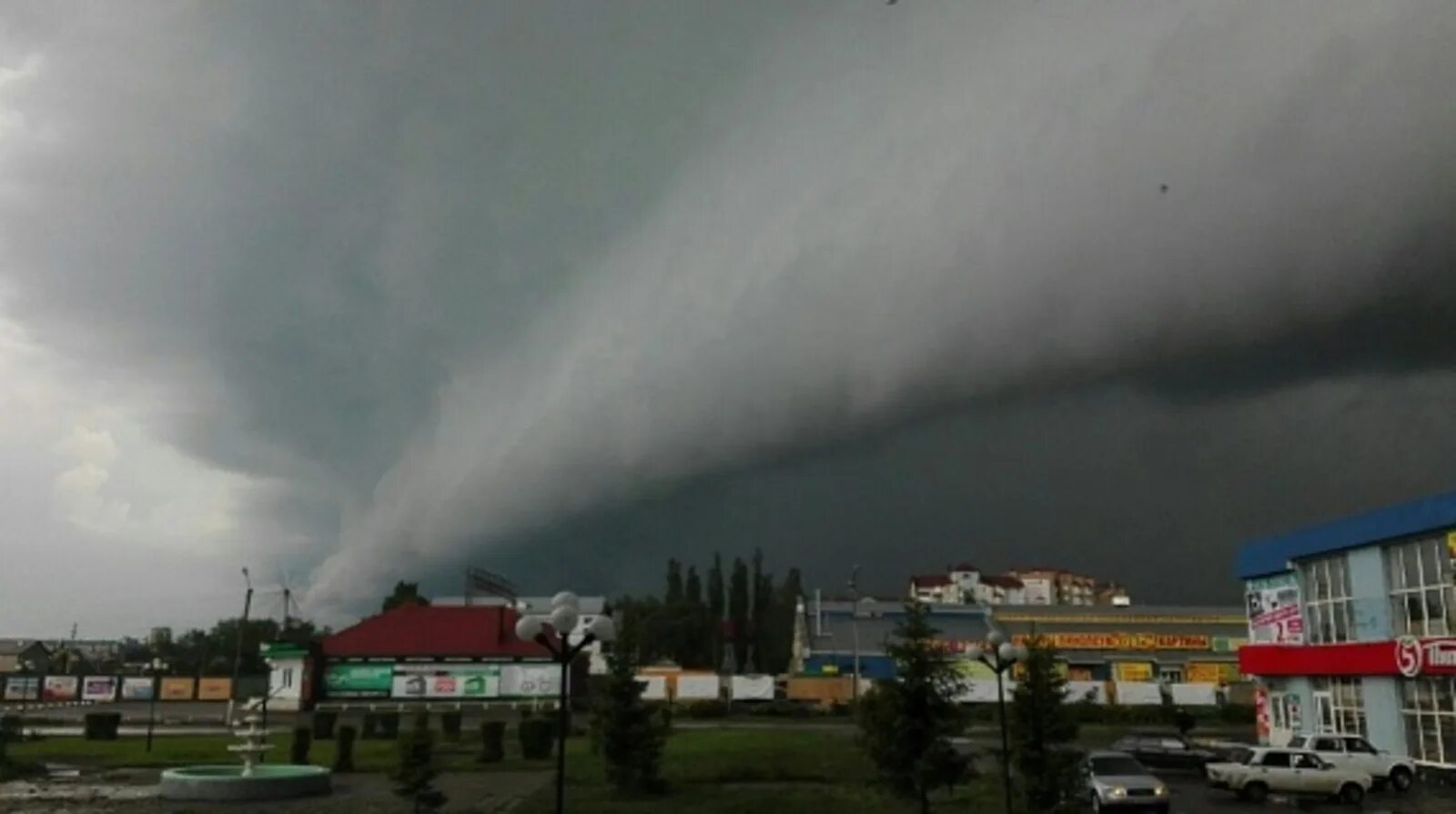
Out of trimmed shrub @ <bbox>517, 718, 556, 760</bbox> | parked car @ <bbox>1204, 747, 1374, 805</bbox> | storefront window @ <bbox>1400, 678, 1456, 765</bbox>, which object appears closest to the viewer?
parked car @ <bbox>1204, 747, 1374, 805</bbox>

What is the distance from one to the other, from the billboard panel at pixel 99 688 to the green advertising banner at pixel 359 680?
133 feet

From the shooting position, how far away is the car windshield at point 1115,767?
28.6 metres

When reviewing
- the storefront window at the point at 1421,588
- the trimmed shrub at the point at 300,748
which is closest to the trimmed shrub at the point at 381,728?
the trimmed shrub at the point at 300,748

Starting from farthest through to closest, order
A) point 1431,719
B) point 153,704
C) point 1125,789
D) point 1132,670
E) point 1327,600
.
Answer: point 1132,670 < point 153,704 < point 1327,600 < point 1431,719 < point 1125,789

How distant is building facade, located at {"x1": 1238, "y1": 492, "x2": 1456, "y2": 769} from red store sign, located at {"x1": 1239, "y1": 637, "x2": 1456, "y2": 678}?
5cm

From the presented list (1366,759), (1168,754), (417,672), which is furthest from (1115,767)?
(417,672)

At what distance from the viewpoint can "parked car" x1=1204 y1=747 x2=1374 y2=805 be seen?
34.3 meters

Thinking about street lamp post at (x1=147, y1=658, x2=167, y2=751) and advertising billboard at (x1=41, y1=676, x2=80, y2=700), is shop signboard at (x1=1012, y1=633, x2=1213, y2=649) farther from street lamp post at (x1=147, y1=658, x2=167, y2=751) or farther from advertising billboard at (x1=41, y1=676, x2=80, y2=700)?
advertising billboard at (x1=41, y1=676, x2=80, y2=700)

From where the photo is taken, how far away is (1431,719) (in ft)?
131

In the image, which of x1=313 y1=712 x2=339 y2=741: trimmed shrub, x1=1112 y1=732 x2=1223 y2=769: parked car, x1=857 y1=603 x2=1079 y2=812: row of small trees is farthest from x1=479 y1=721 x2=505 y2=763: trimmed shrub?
x1=1112 y1=732 x2=1223 y2=769: parked car

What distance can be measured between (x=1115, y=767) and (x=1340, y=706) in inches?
983

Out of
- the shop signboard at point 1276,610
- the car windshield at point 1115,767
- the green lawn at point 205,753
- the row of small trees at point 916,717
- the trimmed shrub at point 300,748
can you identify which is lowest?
the green lawn at point 205,753

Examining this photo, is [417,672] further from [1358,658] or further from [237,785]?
[1358,658]

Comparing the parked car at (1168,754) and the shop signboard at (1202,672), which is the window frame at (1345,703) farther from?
the shop signboard at (1202,672)
